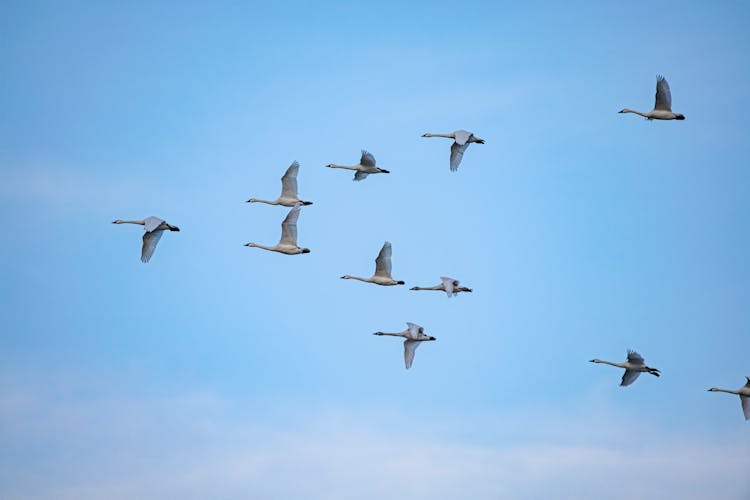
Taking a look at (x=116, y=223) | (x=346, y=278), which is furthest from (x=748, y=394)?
(x=116, y=223)

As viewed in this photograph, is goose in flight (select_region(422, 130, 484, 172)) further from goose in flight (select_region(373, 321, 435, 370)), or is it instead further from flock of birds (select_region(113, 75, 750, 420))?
goose in flight (select_region(373, 321, 435, 370))

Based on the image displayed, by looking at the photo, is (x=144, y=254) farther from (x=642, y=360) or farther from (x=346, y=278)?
(x=642, y=360)

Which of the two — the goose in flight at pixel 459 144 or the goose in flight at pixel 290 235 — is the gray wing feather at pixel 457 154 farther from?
the goose in flight at pixel 290 235

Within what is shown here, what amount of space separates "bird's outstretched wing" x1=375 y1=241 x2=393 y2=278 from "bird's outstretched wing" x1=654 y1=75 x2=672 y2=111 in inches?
661

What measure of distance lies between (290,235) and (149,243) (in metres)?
8.44

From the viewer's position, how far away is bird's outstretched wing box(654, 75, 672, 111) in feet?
297

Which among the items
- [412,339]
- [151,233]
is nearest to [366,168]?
[412,339]

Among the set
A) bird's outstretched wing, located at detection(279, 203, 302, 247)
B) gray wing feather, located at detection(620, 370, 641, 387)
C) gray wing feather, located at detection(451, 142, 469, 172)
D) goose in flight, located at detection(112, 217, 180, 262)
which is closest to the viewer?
goose in flight, located at detection(112, 217, 180, 262)

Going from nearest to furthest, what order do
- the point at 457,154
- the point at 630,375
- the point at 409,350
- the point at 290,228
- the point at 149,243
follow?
the point at 149,243 → the point at 290,228 → the point at 457,154 → the point at 409,350 → the point at 630,375

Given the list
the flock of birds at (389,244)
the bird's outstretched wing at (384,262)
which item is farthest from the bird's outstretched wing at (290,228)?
the bird's outstretched wing at (384,262)

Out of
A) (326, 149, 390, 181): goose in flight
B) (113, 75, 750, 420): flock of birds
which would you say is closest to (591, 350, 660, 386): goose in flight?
(113, 75, 750, 420): flock of birds

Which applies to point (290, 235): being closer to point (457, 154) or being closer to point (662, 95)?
point (457, 154)

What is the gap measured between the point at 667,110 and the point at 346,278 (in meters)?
21.1

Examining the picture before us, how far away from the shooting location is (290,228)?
295 ft
